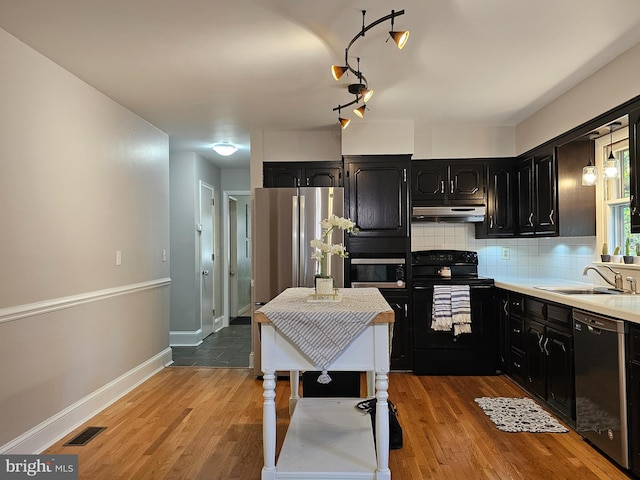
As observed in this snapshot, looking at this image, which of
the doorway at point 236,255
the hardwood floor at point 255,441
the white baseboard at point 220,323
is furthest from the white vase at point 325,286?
the doorway at point 236,255

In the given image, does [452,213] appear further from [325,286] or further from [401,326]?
[325,286]

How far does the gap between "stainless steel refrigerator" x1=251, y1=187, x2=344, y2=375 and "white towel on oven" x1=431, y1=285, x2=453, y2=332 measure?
930 mm

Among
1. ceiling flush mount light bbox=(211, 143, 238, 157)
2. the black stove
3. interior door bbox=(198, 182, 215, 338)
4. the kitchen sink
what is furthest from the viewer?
interior door bbox=(198, 182, 215, 338)

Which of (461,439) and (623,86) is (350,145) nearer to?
(623,86)

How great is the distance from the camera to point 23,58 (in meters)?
2.64

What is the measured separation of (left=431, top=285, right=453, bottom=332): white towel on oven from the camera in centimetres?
418

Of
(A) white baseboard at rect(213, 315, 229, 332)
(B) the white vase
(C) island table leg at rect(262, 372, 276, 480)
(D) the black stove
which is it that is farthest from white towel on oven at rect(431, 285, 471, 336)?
(A) white baseboard at rect(213, 315, 229, 332)

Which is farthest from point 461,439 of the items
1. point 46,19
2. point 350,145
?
point 46,19

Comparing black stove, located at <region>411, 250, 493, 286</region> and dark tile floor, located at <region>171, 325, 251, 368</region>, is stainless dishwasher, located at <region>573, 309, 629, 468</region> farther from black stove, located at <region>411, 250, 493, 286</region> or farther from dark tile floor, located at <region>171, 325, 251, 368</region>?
dark tile floor, located at <region>171, 325, 251, 368</region>

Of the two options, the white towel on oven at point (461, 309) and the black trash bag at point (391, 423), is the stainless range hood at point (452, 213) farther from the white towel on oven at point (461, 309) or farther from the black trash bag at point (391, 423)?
the black trash bag at point (391, 423)

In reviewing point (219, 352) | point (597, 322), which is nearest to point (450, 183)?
point (597, 322)

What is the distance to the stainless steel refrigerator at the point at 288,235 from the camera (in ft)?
13.6

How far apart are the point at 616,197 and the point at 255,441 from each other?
3.27 metres

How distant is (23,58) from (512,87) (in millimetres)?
3377
